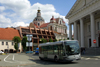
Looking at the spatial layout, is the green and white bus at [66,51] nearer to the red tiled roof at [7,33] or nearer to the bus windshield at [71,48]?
the bus windshield at [71,48]

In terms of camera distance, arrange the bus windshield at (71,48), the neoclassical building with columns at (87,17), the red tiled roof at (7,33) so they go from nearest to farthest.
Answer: the bus windshield at (71,48) < the neoclassical building with columns at (87,17) < the red tiled roof at (7,33)

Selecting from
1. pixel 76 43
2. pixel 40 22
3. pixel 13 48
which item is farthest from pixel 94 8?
pixel 40 22

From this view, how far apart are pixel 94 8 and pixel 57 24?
73.6 meters

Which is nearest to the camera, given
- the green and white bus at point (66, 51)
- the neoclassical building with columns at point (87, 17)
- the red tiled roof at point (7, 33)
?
the green and white bus at point (66, 51)

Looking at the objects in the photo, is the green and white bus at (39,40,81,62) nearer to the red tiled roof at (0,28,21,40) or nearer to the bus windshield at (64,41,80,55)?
the bus windshield at (64,41,80,55)

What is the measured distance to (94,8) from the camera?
32688mm

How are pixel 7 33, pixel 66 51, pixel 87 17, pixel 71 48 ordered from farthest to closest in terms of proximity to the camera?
pixel 7 33 → pixel 87 17 → pixel 71 48 → pixel 66 51

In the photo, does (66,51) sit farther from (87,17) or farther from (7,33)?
(7,33)

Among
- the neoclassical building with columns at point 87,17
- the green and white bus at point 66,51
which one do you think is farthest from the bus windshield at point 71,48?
the neoclassical building with columns at point 87,17

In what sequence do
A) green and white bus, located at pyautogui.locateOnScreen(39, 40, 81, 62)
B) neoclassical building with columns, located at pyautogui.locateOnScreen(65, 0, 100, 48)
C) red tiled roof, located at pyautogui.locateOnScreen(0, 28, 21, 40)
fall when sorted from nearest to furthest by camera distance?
1. green and white bus, located at pyautogui.locateOnScreen(39, 40, 81, 62)
2. neoclassical building with columns, located at pyautogui.locateOnScreen(65, 0, 100, 48)
3. red tiled roof, located at pyautogui.locateOnScreen(0, 28, 21, 40)

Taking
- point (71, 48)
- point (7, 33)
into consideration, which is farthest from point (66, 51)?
point (7, 33)

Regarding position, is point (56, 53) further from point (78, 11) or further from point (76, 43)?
point (78, 11)

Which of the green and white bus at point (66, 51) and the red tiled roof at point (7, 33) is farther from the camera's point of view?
the red tiled roof at point (7, 33)

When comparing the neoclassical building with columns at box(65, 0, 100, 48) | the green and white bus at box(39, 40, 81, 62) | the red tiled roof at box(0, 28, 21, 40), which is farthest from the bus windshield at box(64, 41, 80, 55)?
the red tiled roof at box(0, 28, 21, 40)
